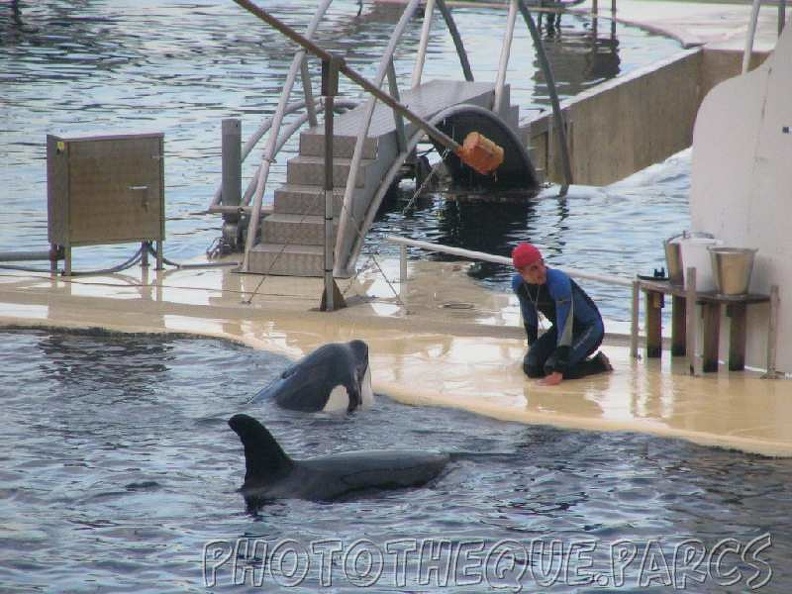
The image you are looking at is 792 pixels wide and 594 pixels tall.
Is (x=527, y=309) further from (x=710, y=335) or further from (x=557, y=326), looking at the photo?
(x=710, y=335)

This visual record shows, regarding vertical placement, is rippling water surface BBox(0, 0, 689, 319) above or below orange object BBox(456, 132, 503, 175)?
below

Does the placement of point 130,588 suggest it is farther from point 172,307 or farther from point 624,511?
point 172,307

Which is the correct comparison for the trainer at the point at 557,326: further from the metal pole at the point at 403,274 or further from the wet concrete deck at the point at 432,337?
the metal pole at the point at 403,274

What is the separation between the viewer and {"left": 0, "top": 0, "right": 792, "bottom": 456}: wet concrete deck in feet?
32.1

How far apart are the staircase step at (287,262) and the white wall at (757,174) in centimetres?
450

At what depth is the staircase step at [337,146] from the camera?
1541 cm

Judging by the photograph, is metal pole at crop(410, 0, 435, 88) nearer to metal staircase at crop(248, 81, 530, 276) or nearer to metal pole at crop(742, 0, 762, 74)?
metal staircase at crop(248, 81, 530, 276)

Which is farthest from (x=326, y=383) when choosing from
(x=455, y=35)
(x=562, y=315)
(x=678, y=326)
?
(x=455, y=35)

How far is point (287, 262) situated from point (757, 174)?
17.1 feet

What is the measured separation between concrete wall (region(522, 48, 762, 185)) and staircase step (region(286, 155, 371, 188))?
6831 mm

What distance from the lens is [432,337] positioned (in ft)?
39.1

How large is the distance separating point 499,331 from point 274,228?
3.50 metres

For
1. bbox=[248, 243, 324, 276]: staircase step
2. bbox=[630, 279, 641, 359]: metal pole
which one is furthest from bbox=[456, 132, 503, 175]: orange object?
bbox=[630, 279, 641, 359]: metal pole

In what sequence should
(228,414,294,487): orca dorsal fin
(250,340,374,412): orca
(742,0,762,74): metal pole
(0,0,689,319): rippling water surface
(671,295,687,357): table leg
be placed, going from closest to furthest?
(228,414,294,487): orca dorsal fin
(250,340,374,412): orca
(742,0,762,74): metal pole
(671,295,687,357): table leg
(0,0,689,319): rippling water surface
